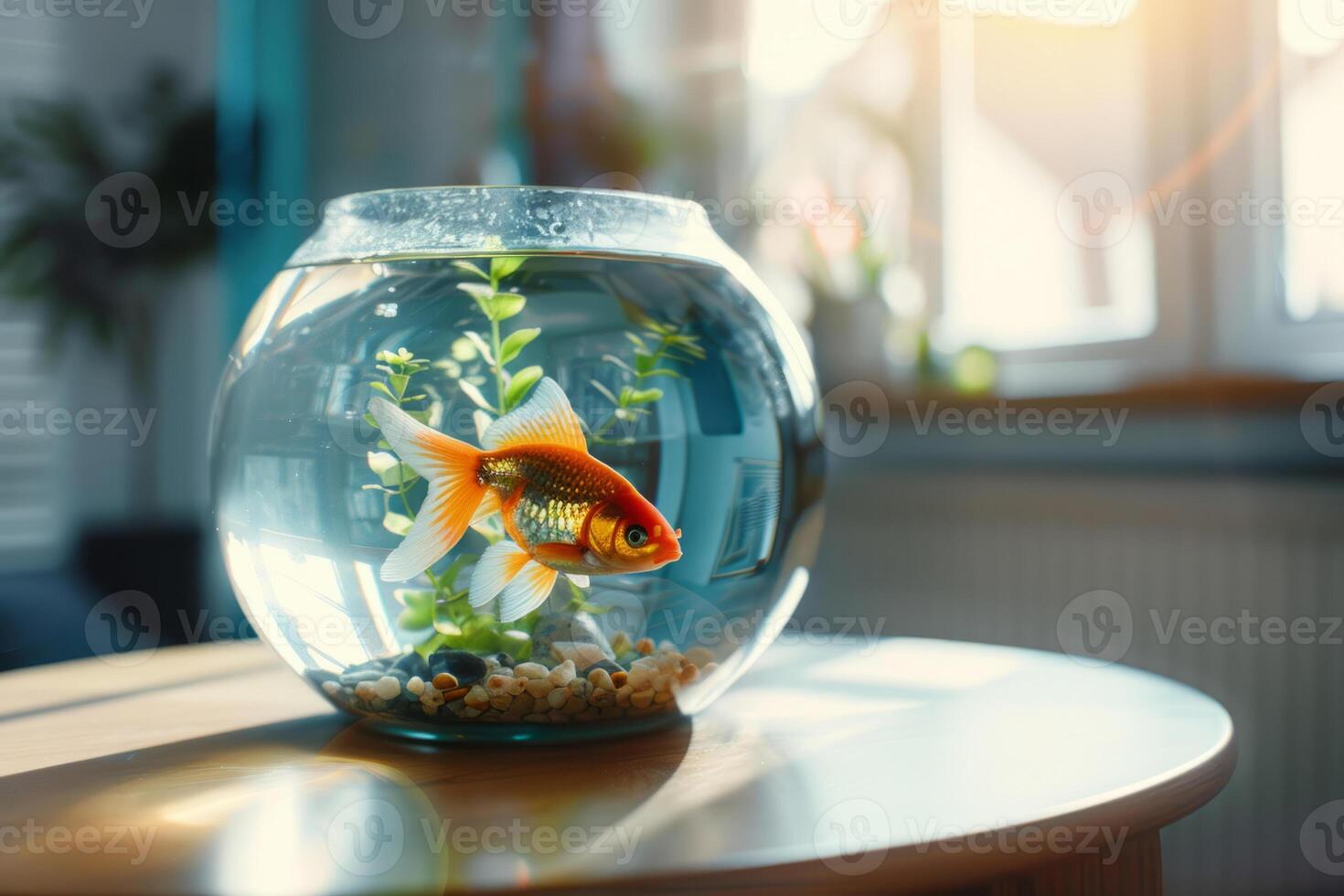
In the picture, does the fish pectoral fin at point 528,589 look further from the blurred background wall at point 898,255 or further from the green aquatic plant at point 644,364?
the blurred background wall at point 898,255

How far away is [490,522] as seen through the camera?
0.68 metres

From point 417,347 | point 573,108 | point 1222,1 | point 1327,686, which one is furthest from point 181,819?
point 573,108

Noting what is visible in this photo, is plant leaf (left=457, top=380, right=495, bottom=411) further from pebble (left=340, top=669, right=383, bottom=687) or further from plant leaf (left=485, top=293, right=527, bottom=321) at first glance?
pebble (left=340, top=669, right=383, bottom=687)

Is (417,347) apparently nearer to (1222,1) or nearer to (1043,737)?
(1043,737)

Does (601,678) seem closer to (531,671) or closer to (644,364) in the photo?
(531,671)

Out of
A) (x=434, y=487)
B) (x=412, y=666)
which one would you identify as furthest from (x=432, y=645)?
(x=434, y=487)

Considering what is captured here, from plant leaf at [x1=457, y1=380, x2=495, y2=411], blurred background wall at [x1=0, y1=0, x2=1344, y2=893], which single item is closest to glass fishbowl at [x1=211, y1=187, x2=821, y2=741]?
plant leaf at [x1=457, y1=380, x2=495, y2=411]

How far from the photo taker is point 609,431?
72 centimetres

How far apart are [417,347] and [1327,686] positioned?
1.33 meters

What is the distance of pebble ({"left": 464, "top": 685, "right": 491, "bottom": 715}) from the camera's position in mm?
689

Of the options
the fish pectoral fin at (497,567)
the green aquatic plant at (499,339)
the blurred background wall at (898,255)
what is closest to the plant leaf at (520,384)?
the green aquatic plant at (499,339)

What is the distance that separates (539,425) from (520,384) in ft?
0.25

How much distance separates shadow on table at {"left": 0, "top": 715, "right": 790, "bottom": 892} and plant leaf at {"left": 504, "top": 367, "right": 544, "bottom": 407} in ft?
0.68

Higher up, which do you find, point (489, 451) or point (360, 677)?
point (489, 451)
